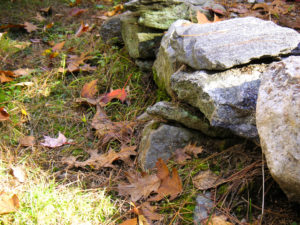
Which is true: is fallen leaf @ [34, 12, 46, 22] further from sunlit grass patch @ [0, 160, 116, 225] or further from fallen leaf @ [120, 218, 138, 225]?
fallen leaf @ [120, 218, 138, 225]

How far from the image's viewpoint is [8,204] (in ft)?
6.30

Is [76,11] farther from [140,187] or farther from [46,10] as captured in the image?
[140,187]

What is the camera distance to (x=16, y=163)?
239 centimetres

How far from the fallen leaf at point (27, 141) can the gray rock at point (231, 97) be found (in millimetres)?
1474

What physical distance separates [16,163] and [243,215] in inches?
67.4

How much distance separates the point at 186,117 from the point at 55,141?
117 cm

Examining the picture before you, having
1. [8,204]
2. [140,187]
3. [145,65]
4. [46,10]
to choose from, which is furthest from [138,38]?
[46,10]

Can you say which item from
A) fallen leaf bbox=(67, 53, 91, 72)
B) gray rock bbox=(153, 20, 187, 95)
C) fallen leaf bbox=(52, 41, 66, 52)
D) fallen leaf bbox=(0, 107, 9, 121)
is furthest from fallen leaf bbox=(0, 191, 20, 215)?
fallen leaf bbox=(52, 41, 66, 52)

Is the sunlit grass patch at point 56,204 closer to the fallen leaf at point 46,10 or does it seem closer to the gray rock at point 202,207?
the gray rock at point 202,207

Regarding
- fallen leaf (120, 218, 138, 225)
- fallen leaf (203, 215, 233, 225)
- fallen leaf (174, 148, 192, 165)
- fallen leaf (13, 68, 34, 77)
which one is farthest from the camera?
fallen leaf (13, 68, 34, 77)

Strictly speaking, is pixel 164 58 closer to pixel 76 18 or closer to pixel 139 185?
pixel 139 185

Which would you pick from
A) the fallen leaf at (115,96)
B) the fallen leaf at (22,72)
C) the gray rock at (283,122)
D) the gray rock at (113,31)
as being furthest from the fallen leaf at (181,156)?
the fallen leaf at (22,72)

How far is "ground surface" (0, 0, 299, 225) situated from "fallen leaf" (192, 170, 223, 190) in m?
0.03

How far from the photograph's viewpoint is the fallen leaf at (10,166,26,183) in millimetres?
2215
